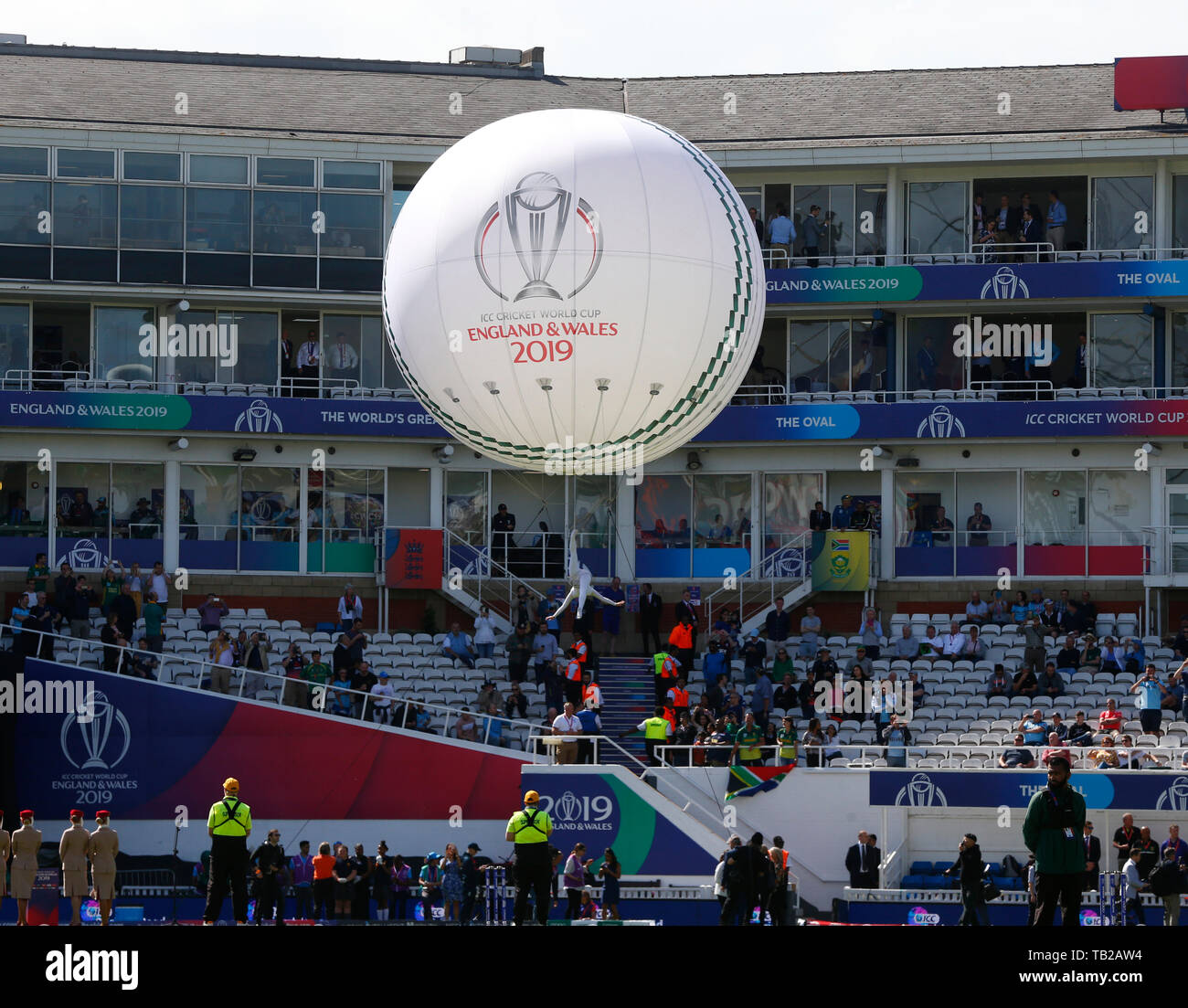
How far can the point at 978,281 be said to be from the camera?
38.9 metres

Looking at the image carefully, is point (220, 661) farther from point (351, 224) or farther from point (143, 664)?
point (351, 224)

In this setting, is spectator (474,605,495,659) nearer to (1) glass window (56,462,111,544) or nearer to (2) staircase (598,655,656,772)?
(2) staircase (598,655,656,772)

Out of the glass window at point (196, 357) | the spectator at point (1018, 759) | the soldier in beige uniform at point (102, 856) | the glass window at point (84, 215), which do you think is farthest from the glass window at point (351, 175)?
the soldier in beige uniform at point (102, 856)

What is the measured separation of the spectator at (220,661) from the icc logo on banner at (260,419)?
19.8ft

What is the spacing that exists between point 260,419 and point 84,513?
12.5 ft

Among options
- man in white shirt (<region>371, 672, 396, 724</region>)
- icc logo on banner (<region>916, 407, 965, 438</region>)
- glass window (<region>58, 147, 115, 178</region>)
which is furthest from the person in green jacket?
glass window (<region>58, 147, 115, 178</region>)

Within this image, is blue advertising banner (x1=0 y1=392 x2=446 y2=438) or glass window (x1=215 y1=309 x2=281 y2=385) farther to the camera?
glass window (x1=215 y1=309 x2=281 y2=385)

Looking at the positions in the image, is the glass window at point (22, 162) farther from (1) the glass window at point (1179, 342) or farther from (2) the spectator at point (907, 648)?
(1) the glass window at point (1179, 342)

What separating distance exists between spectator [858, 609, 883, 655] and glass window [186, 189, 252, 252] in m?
14.2

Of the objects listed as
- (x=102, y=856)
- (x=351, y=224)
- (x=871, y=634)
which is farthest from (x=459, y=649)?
(x=102, y=856)

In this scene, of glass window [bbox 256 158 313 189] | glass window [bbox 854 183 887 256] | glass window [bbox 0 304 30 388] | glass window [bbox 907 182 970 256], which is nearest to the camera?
Answer: glass window [bbox 256 158 313 189]

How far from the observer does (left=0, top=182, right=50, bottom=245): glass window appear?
38.4m

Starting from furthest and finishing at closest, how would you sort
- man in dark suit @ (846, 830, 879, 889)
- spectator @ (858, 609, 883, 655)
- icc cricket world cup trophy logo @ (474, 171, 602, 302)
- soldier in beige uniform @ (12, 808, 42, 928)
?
1. spectator @ (858, 609, 883, 655)
2. man in dark suit @ (846, 830, 879, 889)
3. soldier in beige uniform @ (12, 808, 42, 928)
4. icc cricket world cup trophy logo @ (474, 171, 602, 302)

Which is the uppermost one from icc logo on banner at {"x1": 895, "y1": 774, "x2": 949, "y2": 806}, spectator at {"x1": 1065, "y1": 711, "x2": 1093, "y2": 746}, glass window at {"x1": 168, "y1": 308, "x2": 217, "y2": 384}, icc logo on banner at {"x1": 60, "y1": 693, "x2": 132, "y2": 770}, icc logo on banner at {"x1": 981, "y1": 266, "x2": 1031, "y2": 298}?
icc logo on banner at {"x1": 981, "y1": 266, "x2": 1031, "y2": 298}
